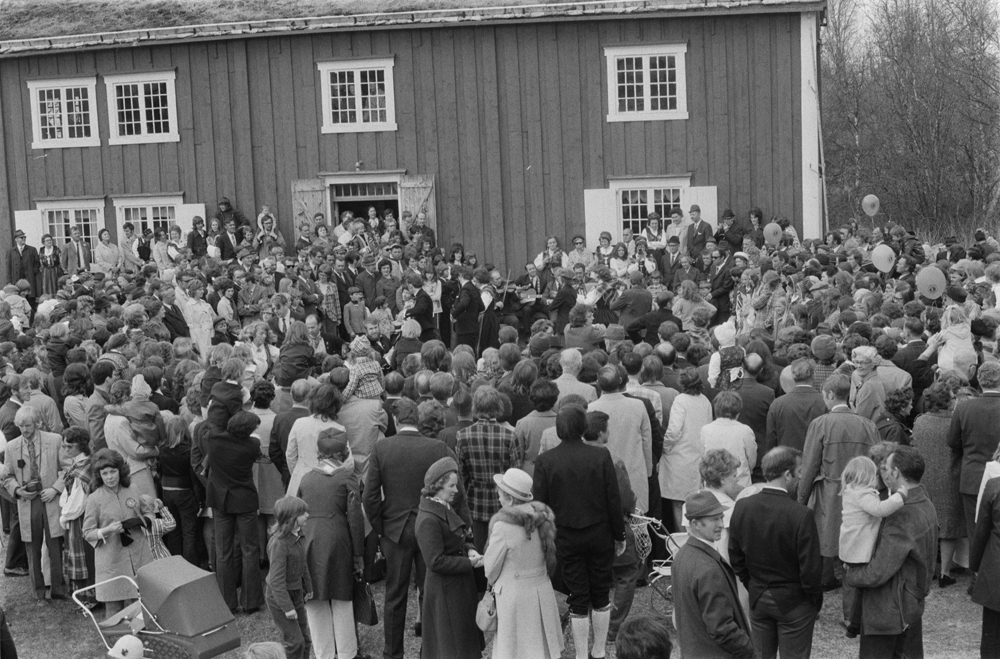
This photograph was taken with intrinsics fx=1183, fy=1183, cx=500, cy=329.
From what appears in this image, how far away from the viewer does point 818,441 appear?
8.78 m

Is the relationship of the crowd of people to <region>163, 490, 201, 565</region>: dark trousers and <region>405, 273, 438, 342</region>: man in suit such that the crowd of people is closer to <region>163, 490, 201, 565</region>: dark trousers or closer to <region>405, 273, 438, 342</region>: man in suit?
<region>163, 490, 201, 565</region>: dark trousers

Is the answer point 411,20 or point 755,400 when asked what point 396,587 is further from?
point 411,20

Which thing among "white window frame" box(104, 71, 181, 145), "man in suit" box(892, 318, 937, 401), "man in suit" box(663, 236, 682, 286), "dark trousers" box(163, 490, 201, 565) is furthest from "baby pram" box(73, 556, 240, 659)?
"white window frame" box(104, 71, 181, 145)

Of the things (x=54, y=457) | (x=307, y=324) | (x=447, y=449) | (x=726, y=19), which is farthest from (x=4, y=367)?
(x=726, y=19)

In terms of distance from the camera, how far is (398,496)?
8.18 metres

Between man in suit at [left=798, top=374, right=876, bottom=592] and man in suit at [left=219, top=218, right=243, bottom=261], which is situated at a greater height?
man in suit at [left=219, top=218, right=243, bottom=261]

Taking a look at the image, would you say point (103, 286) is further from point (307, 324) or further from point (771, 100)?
point (771, 100)

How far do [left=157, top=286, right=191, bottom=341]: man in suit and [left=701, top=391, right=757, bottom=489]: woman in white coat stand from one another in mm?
8185

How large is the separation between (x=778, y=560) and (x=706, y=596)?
2.10ft

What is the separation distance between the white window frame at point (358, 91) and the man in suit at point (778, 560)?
16699mm

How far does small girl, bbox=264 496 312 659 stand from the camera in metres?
7.86

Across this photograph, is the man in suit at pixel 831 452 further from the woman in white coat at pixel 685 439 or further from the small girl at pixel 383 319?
the small girl at pixel 383 319

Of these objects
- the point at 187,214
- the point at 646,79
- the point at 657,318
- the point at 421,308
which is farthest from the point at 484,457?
the point at 187,214

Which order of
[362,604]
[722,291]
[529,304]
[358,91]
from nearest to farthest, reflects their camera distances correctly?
[362,604] < [722,291] < [529,304] < [358,91]
